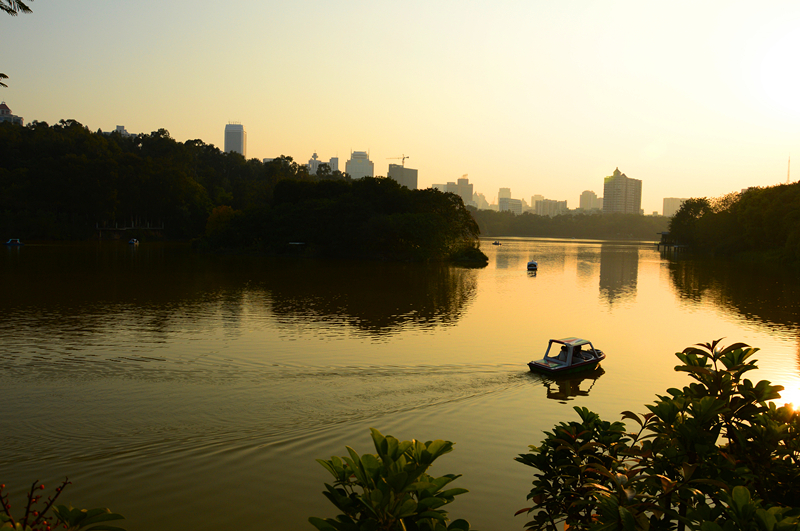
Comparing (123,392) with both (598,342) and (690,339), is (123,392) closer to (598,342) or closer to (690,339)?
(598,342)

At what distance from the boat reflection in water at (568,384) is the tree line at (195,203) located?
52.1 m

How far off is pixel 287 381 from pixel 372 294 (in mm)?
22064

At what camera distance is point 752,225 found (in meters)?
94.4

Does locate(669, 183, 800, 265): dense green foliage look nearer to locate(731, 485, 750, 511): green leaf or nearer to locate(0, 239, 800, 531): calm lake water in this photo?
locate(0, 239, 800, 531): calm lake water

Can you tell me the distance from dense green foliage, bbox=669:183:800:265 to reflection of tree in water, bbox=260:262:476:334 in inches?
2123

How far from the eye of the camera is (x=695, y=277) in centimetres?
5934

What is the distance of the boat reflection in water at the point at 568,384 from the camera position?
56.4ft

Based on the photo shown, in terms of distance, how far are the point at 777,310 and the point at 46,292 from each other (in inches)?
1865

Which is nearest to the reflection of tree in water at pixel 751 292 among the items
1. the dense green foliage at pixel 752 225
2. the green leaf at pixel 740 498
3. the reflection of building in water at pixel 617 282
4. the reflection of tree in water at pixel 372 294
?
the reflection of building in water at pixel 617 282

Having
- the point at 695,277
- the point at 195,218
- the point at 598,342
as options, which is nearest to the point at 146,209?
the point at 195,218

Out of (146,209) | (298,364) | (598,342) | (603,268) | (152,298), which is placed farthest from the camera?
(146,209)

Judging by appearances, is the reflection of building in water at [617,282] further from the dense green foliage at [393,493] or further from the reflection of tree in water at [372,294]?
the dense green foliage at [393,493]

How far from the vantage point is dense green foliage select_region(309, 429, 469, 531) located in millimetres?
3934

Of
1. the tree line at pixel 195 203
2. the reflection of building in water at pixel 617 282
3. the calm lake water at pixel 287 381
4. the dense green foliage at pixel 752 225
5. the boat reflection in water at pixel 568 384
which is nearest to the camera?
the calm lake water at pixel 287 381
